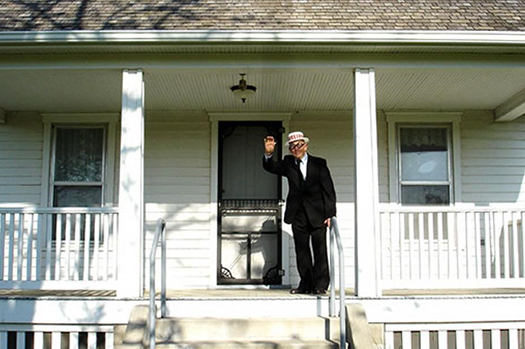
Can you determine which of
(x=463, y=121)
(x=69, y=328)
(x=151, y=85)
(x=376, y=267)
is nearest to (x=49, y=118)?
(x=151, y=85)

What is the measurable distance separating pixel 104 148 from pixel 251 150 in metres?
1.92

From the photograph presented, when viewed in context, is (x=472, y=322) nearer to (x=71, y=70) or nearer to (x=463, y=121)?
(x=463, y=121)

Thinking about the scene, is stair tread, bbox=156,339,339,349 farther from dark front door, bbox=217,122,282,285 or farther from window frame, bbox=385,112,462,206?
window frame, bbox=385,112,462,206

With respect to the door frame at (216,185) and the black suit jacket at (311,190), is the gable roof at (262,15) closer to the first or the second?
the black suit jacket at (311,190)

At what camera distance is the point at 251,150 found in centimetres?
760

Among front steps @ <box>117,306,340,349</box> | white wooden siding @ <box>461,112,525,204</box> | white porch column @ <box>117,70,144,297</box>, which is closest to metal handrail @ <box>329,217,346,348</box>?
front steps @ <box>117,306,340,349</box>

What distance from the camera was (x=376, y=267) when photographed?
5.53 metres

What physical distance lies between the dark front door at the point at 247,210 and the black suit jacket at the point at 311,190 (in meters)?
1.56

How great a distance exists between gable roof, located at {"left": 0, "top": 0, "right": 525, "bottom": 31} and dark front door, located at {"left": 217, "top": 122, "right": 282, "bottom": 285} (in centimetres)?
187

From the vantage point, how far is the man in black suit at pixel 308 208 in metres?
5.77

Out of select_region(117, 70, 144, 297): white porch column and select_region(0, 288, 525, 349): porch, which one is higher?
select_region(117, 70, 144, 297): white porch column

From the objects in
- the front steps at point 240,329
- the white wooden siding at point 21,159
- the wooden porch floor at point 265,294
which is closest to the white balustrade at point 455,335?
the wooden porch floor at point 265,294

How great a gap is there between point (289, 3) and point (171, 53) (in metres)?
1.43

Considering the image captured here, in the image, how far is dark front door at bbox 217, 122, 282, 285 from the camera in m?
7.43
